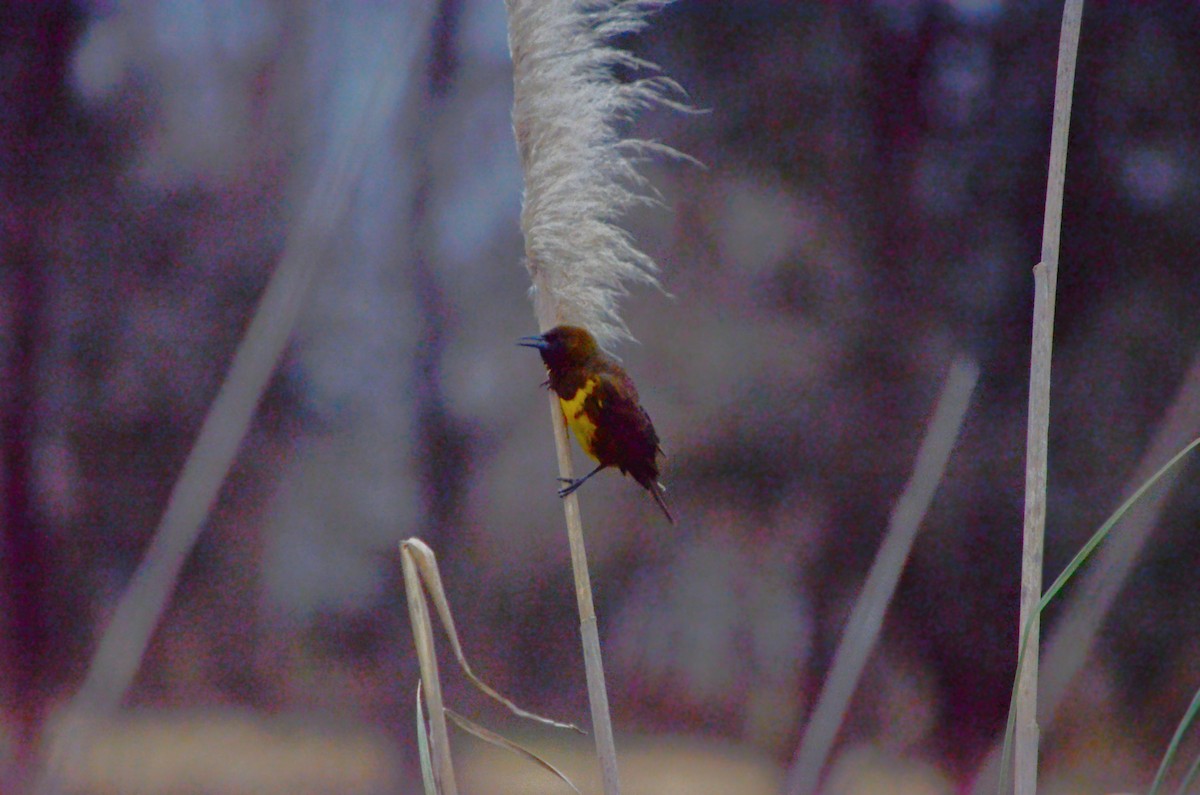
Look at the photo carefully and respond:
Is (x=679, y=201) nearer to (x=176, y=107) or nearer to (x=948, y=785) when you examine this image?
(x=176, y=107)

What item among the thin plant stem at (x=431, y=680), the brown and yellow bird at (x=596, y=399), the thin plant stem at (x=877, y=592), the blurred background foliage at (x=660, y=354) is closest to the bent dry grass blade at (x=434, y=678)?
the thin plant stem at (x=431, y=680)

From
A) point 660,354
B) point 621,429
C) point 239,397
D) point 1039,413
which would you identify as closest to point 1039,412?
point 1039,413

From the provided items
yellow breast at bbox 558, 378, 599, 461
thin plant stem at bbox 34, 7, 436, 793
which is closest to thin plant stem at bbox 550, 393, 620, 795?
yellow breast at bbox 558, 378, 599, 461

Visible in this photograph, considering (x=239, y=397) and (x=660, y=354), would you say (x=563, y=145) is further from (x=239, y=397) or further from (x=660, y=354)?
(x=239, y=397)

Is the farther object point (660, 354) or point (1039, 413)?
point (660, 354)

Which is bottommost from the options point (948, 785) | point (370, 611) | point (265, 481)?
point (948, 785)

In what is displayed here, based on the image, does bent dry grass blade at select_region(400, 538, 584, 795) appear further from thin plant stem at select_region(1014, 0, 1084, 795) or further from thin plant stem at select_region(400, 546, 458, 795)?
thin plant stem at select_region(1014, 0, 1084, 795)

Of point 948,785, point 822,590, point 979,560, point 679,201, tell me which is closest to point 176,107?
Answer: point 679,201
